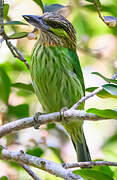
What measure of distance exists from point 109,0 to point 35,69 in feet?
5.76

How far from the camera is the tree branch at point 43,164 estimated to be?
7.38 ft

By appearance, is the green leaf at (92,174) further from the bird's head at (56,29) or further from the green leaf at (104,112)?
the bird's head at (56,29)

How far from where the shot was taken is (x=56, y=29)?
11.1ft

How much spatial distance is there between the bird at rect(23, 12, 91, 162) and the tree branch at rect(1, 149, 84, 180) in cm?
76

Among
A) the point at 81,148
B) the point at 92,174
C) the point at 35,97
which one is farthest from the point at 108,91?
the point at 35,97

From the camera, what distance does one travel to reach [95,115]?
2.19 meters

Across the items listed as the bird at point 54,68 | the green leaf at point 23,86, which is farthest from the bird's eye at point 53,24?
the green leaf at point 23,86

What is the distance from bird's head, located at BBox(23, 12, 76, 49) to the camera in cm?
322

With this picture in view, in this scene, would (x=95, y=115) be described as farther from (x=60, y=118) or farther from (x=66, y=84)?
(x=66, y=84)

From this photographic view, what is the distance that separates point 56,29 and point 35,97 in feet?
2.88

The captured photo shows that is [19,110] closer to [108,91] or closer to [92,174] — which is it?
[92,174]

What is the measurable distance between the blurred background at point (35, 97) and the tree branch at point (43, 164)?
1.66ft

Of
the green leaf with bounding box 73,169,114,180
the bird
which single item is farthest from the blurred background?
the green leaf with bounding box 73,169,114,180

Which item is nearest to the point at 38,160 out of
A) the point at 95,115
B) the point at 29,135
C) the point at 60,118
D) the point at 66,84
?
the point at 60,118
